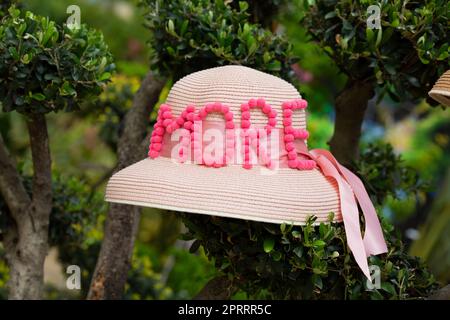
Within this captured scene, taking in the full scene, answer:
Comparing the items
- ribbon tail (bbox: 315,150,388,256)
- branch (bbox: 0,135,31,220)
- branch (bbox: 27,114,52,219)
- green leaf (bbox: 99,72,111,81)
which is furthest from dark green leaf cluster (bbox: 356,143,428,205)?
branch (bbox: 0,135,31,220)

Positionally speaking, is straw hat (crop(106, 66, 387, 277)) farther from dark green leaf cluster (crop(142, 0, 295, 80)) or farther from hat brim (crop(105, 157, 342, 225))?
dark green leaf cluster (crop(142, 0, 295, 80))

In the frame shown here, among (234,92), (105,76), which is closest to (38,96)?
(105,76)

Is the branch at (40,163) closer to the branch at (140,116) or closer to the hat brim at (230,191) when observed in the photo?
the branch at (140,116)

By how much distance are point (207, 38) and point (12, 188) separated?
0.90 meters

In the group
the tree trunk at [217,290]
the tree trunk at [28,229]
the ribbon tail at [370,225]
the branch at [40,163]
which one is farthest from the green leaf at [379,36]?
the tree trunk at [28,229]

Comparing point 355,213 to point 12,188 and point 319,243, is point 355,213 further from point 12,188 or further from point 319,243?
point 12,188

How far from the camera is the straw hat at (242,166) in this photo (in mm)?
1610

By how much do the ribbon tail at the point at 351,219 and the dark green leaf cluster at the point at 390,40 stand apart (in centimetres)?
40

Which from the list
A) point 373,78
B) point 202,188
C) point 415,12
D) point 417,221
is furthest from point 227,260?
point 417,221

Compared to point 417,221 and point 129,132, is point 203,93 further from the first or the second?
point 417,221

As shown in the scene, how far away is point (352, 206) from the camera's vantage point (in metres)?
1.77

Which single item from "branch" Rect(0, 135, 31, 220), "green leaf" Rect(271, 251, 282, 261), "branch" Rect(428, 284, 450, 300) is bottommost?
"branch" Rect(0, 135, 31, 220)

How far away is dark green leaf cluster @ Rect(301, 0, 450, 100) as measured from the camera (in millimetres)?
1923

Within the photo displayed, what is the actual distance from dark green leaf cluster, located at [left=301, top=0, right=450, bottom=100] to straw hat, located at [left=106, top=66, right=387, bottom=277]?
1.03 ft
